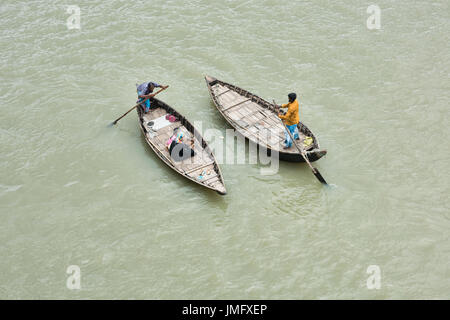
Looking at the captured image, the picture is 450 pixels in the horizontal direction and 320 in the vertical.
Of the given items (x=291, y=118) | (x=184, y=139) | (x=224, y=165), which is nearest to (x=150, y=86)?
(x=184, y=139)

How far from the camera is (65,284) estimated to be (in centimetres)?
1006

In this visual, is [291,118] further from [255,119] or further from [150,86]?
[150,86]

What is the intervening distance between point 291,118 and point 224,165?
8.40 ft

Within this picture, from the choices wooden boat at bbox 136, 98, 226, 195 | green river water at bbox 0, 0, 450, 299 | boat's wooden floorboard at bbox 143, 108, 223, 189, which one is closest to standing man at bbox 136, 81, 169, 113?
wooden boat at bbox 136, 98, 226, 195

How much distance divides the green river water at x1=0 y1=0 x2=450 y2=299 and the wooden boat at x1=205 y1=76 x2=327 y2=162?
55cm

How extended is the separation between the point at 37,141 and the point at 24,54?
5.34 metres

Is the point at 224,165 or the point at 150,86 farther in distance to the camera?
the point at 150,86

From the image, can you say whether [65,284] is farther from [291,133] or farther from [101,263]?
[291,133]

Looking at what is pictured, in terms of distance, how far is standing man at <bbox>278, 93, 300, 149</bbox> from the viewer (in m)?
11.9

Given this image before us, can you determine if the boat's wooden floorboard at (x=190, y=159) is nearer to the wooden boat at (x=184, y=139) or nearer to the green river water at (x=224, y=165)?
the wooden boat at (x=184, y=139)

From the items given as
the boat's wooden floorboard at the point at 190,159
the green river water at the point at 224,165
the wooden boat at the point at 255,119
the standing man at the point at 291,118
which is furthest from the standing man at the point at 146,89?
the standing man at the point at 291,118

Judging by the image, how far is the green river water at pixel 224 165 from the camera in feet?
34.0

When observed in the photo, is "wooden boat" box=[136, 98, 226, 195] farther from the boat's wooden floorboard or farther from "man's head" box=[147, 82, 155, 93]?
"man's head" box=[147, 82, 155, 93]

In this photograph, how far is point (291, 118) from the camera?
1213 centimetres
